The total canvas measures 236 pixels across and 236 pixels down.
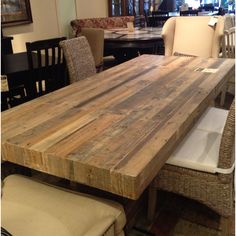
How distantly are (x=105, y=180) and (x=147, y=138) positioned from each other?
27 cm

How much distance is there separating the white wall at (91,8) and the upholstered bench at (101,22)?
320 mm

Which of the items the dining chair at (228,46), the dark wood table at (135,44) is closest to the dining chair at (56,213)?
the dining chair at (228,46)

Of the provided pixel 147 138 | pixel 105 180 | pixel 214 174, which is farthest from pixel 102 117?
pixel 214 174

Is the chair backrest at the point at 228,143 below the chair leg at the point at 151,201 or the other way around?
the other way around

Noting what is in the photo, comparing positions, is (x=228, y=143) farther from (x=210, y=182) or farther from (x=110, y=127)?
(x=110, y=127)

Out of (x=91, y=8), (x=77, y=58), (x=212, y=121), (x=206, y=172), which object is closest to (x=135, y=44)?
(x=77, y=58)

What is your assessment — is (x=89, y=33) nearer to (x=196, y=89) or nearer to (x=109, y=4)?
(x=196, y=89)

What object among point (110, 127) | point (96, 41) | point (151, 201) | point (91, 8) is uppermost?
point (91, 8)

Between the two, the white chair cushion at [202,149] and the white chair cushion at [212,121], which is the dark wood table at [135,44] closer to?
the white chair cushion at [212,121]

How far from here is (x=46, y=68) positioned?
8.19ft

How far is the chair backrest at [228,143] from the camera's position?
1279 millimetres

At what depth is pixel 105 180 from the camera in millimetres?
998

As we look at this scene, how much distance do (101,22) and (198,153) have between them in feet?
17.6

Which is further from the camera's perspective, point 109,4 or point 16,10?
point 109,4
